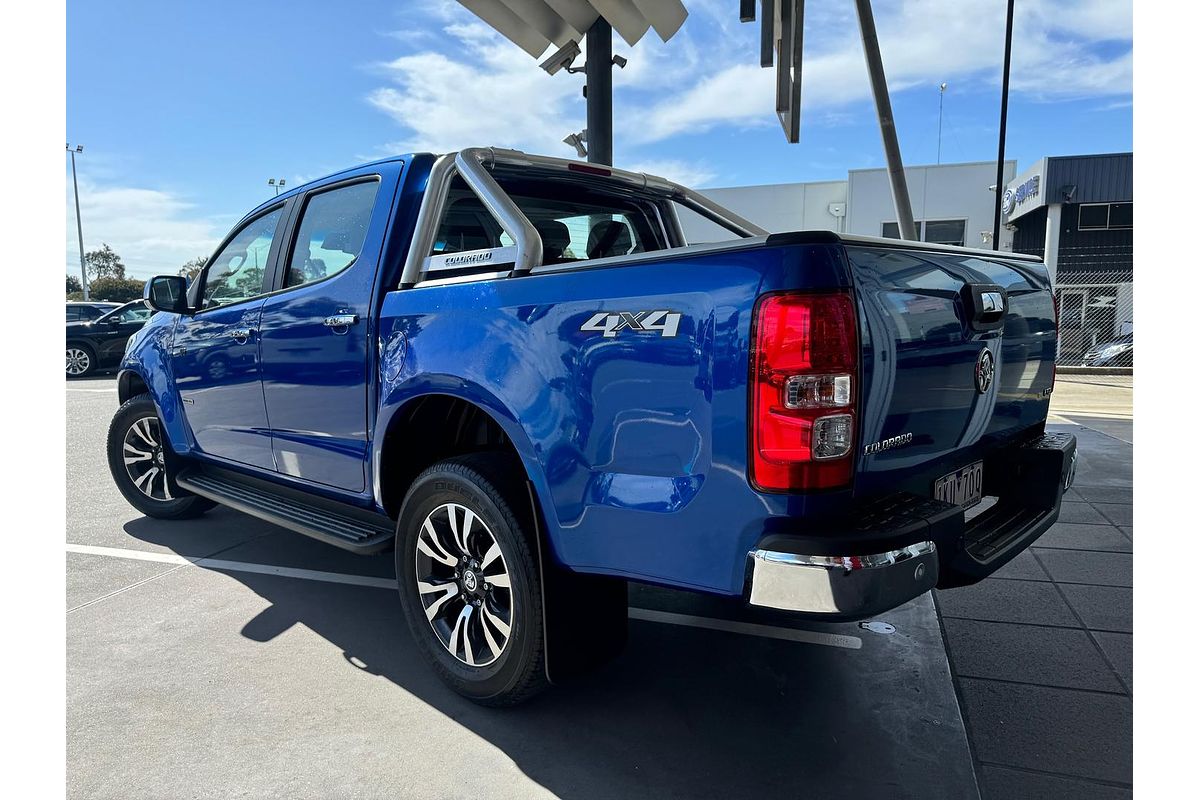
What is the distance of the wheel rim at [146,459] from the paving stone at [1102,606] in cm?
535

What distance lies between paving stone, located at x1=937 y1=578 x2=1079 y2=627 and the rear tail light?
221cm

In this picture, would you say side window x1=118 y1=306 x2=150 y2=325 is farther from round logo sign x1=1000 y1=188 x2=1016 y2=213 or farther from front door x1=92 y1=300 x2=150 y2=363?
round logo sign x1=1000 y1=188 x2=1016 y2=213

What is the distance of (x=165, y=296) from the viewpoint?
15.4ft

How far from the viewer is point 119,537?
16.7 ft

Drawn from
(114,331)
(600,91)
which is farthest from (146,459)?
(114,331)

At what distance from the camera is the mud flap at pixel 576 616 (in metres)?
2.65

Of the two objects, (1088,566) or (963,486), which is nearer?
(963,486)

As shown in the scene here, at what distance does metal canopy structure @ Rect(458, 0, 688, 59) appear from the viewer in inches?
304

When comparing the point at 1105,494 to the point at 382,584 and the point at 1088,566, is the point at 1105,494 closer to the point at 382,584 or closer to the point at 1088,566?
the point at 1088,566

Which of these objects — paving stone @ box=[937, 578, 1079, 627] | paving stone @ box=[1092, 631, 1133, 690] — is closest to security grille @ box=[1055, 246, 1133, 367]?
paving stone @ box=[937, 578, 1079, 627]

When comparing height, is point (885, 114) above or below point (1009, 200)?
below

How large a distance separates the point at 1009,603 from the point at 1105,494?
109 inches

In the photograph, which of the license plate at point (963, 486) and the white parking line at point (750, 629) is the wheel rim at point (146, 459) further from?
the license plate at point (963, 486)

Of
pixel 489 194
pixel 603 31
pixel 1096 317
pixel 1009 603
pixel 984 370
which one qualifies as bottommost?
pixel 1009 603
